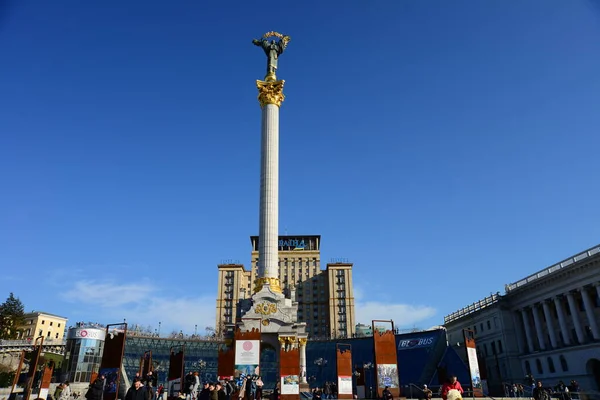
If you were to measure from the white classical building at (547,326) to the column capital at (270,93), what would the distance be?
41.8 metres

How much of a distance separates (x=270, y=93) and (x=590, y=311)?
153ft

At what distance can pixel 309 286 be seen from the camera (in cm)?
14712

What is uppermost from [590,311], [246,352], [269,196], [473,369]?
[269,196]

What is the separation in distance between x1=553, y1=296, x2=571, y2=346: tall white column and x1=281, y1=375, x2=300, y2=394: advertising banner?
144ft

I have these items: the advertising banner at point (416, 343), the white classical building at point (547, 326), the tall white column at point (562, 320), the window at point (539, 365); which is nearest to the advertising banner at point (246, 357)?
the white classical building at point (547, 326)

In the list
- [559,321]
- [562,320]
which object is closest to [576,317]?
[562,320]

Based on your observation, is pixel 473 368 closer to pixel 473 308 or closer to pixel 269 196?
pixel 269 196

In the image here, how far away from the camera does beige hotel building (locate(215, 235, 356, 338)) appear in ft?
454

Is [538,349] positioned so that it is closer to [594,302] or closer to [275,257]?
[594,302]

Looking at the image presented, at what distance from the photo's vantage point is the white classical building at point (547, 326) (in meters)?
53.7

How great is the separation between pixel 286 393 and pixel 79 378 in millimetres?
47811

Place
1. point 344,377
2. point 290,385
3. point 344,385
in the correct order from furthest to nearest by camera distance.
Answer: point 344,377
point 344,385
point 290,385

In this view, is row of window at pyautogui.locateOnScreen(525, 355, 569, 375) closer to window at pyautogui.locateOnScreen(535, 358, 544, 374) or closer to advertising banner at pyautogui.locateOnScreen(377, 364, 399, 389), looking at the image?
window at pyautogui.locateOnScreen(535, 358, 544, 374)

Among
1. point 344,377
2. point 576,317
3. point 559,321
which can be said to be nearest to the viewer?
point 344,377
